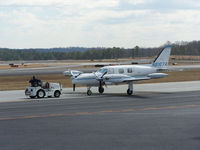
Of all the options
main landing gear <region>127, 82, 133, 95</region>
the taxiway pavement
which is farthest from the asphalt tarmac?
main landing gear <region>127, 82, 133, 95</region>

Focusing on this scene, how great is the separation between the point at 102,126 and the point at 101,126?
0.05 m

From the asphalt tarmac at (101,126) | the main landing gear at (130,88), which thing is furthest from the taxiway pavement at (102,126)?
the main landing gear at (130,88)

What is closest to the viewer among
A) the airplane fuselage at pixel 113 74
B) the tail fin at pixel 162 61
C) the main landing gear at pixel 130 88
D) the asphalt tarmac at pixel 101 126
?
the asphalt tarmac at pixel 101 126

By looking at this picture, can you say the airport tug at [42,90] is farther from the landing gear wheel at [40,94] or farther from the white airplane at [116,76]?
the white airplane at [116,76]

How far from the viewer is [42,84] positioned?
3719 cm

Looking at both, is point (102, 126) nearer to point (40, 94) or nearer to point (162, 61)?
point (40, 94)

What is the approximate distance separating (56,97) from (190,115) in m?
16.9

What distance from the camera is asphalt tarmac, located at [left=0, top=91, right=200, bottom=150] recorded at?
15938mm

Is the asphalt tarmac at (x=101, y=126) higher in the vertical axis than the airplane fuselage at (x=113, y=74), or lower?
lower

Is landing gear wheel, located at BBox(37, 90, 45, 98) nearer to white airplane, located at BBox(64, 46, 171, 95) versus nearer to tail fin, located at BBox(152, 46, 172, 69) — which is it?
white airplane, located at BBox(64, 46, 171, 95)

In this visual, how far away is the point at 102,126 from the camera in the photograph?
67.1 feet

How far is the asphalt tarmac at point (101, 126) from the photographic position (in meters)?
15.9

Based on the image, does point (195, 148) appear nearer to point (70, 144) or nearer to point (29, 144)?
point (70, 144)

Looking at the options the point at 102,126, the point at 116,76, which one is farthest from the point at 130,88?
the point at 102,126
